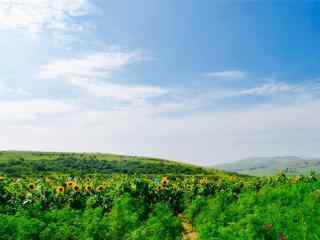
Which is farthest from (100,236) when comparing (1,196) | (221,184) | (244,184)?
(244,184)

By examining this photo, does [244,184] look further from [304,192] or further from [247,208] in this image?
[247,208]

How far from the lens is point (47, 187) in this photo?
22.1 metres

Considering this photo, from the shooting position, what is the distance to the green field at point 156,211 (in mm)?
12984

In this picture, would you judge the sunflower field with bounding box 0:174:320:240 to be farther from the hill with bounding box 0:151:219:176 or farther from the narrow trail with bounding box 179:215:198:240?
the hill with bounding box 0:151:219:176

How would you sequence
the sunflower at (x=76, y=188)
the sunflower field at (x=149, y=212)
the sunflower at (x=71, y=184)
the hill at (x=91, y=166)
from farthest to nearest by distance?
the hill at (x=91, y=166) < the sunflower at (x=71, y=184) < the sunflower at (x=76, y=188) < the sunflower field at (x=149, y=212)

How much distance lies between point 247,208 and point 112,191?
24.9 feet

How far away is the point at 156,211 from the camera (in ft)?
57.5

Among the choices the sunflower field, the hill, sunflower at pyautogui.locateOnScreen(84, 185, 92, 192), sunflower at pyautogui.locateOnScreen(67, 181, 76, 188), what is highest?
sunflower at pyautogui.locateOnScreen(67, 181, 76, 188)

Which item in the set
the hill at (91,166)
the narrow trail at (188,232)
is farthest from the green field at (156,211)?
the hill at (91,166)

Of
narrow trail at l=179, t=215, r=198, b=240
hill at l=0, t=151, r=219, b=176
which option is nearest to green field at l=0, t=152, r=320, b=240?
narrow trail at l=179, t=215, r=198, b=240

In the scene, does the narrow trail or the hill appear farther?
the hill

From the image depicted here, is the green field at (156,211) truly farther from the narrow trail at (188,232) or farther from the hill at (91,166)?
the hill at (91,166)

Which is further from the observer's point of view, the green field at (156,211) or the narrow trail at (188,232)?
the narrow trail at (188,232)

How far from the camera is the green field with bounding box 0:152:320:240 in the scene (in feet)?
42.6
